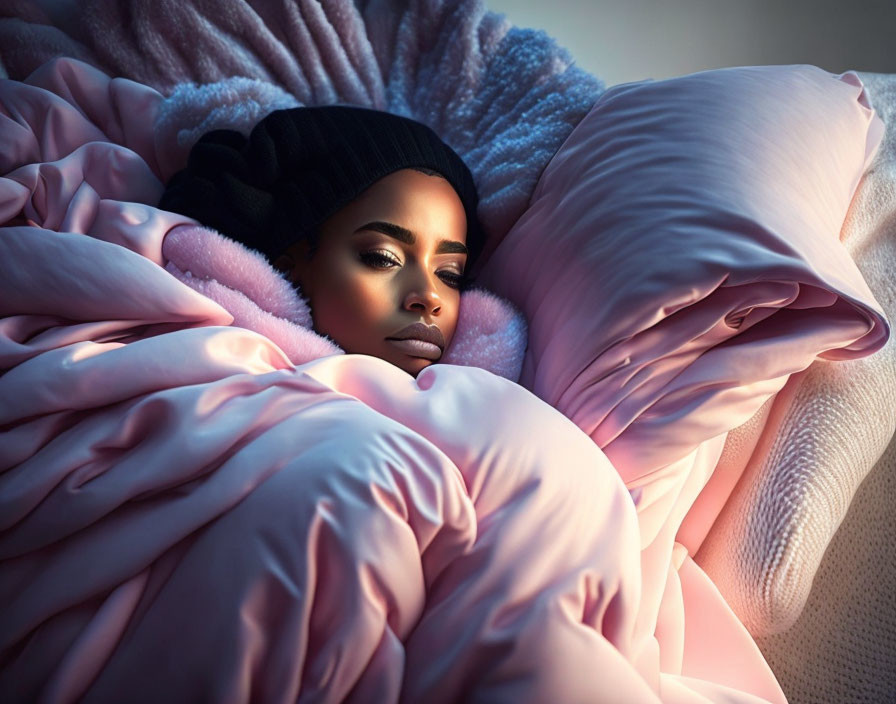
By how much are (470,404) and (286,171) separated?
1.35 feet

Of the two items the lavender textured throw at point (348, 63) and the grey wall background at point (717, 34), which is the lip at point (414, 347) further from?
the grey wall background at point (717, 34)

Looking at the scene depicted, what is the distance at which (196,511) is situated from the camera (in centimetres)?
55

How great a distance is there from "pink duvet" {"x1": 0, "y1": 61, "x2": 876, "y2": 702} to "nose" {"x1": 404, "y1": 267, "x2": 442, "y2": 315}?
139mm

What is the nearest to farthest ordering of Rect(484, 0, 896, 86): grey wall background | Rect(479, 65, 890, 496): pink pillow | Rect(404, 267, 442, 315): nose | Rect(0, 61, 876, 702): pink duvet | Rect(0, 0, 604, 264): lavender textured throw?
Rect(0, 61, 876, 702): pink duvet
Rect(479, 65, 890, 496): pink pillow
Rect(404, 267, 442, 315): nose
Rect(0, 0, 604, 264): lavender textured throw
Rect(484, 0, 896, 86): grey wall background

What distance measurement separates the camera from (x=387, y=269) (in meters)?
0.85

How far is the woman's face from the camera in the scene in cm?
84

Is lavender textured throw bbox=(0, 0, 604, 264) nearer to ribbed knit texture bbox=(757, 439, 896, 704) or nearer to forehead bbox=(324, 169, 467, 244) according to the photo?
forehead bbox=(324, 169, 467, 244)

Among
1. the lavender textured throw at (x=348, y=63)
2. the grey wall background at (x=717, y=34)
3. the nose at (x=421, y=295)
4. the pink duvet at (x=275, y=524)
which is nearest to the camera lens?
the pink duvet at (x=275, y=524)

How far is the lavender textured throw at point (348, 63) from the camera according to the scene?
997mm

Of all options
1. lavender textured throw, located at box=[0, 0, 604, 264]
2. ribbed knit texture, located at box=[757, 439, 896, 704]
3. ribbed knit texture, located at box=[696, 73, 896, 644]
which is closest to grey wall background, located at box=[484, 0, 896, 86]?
lavender textured throw, located at box=[0, 0, 604, 264]

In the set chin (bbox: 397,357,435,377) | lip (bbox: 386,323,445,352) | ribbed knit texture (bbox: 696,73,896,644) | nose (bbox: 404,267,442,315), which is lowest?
ribbed knit texture (bbox: 696,73,896,644)

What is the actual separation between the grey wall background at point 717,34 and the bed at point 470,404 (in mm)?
509

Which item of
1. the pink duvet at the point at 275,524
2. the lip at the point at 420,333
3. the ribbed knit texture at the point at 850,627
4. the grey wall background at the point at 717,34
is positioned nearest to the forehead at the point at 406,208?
the lip at the point at 420,333

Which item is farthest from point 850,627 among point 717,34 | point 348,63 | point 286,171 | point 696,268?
point 717,34
